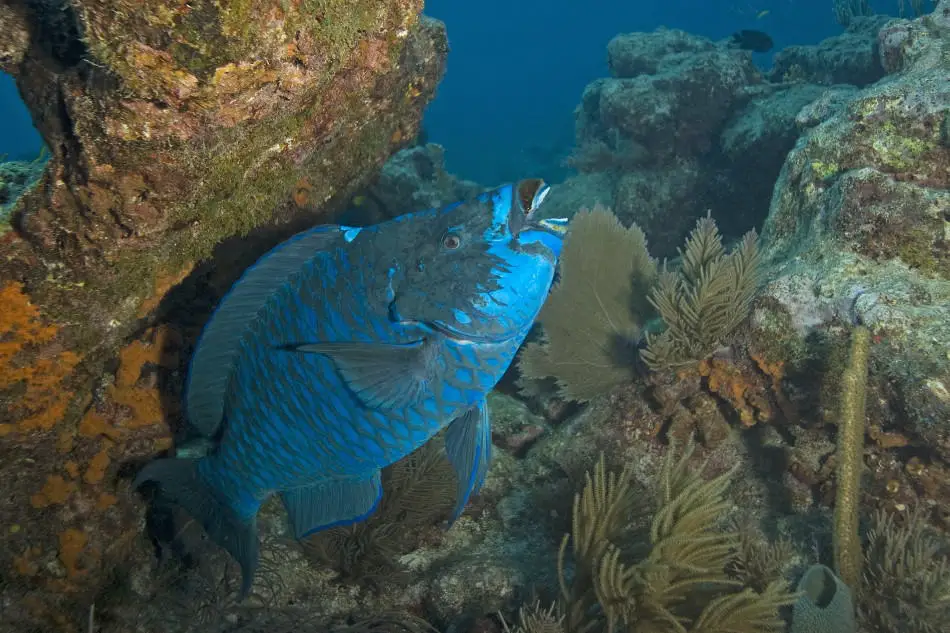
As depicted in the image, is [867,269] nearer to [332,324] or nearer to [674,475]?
[674,475]

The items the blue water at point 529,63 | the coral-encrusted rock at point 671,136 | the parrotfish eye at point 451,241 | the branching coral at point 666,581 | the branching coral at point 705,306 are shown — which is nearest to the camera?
the parrotfish eye at point 451,241

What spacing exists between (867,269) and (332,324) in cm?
377

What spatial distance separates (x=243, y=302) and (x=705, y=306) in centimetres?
329

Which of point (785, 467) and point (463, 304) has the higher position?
point (463, 304)

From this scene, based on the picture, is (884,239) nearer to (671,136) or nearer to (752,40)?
(671,136)

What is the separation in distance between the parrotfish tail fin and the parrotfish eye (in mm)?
1707

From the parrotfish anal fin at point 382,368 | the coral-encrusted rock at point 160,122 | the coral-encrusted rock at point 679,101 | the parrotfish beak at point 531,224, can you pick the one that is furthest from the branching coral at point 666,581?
the coral-encrusted rock at point 679,101

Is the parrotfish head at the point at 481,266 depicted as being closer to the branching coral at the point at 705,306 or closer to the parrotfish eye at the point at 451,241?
the parrotfish eye at the point at 451,241

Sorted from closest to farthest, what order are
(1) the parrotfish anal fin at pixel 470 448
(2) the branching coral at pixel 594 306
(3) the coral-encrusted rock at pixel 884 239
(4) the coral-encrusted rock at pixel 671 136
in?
(1) the parrotfish anal fin at pixel 470 448, (3) the coral-encrusted rock at pixel 884 239, (2) the branching coral at pixel 594 306, (4) the coral-encrusted rock at pixel 671 136

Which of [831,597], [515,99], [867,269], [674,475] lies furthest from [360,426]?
[515,99]

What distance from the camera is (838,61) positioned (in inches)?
422

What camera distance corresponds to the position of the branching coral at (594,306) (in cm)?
501

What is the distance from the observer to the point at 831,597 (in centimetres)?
289

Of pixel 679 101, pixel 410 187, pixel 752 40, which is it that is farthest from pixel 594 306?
pixel 752 40
